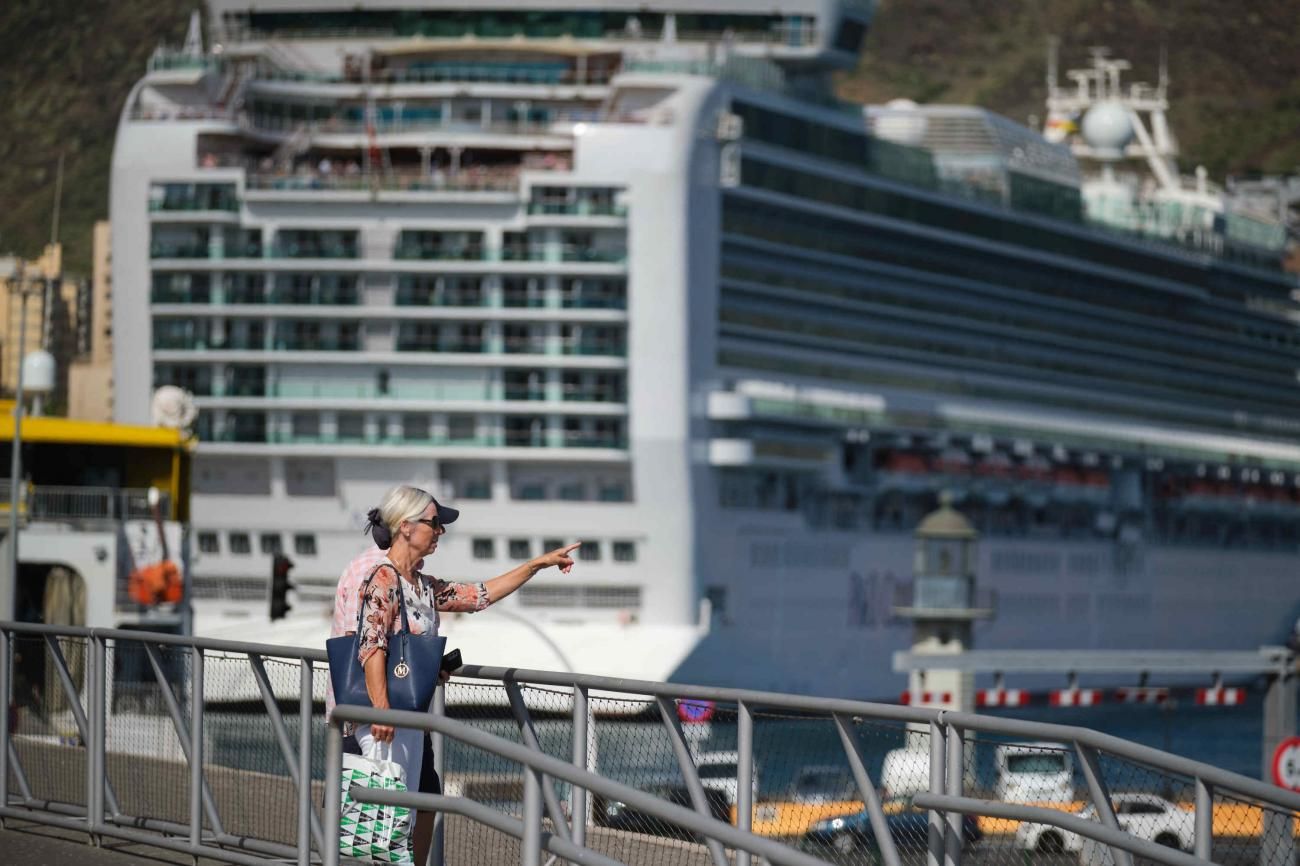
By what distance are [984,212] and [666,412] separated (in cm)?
1957

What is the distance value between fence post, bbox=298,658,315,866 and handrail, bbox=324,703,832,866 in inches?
55.2

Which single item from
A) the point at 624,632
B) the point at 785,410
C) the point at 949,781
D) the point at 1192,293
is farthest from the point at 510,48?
the point at 949,781

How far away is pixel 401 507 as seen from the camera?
10.5 meters

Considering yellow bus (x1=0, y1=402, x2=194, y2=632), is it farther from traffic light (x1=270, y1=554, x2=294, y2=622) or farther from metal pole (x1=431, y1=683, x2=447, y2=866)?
metal pole (x1=431, y1=683, x2=447, y2=866)

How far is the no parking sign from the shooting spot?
28.3 meters

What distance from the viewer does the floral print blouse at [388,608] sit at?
10.3m

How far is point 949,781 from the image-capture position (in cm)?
1066

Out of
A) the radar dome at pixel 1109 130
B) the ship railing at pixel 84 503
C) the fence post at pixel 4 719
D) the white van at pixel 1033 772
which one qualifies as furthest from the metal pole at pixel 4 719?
the radar dome at pixel 1109 130

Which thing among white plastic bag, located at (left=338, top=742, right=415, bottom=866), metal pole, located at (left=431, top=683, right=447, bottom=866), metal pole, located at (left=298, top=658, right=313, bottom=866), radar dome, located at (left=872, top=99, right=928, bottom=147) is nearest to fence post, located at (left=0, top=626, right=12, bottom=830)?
metal pole, located at (left=298, top=658, right=313, bottom=866)

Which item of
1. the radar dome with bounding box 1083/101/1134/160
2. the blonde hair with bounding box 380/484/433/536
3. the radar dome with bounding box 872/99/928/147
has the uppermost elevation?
the radar dome with bounding box 1083/101/1134/160

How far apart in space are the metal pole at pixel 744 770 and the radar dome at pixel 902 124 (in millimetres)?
62201

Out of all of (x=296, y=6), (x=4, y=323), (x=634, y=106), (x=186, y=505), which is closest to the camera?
(x=186, y=505)

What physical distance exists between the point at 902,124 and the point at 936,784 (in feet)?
209

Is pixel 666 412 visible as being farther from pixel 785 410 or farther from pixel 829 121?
pixel 829 121
